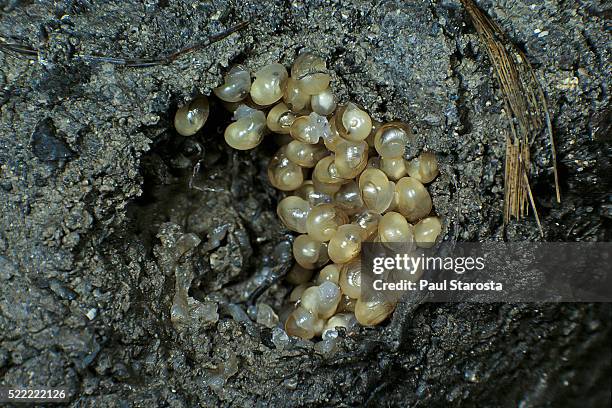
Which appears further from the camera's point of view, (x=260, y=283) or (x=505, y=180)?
(x=260, y=283)

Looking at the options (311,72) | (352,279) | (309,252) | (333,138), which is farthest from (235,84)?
(352,279)

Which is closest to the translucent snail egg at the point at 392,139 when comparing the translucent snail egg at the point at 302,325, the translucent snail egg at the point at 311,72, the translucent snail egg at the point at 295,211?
the translucent snail egg at the point at 311,72

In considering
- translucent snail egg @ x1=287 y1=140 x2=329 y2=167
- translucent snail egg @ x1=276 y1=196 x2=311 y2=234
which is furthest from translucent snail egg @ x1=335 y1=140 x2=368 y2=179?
translucent snail egg @ x1=276 y1=196 x2=311 y2=234

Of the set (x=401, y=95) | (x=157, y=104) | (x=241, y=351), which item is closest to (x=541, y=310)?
(x=401, y=95)

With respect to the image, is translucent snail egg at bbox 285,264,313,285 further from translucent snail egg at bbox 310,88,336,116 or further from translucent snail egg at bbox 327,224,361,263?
translucent snail egg at bbox 310,88,336,116

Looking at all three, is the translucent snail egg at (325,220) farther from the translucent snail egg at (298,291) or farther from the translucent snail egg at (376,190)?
the translucent snail egg at (298,291)

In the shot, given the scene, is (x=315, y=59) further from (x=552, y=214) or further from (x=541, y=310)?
(x=541, y=310)

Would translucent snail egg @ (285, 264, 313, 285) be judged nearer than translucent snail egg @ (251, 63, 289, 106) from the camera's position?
No
